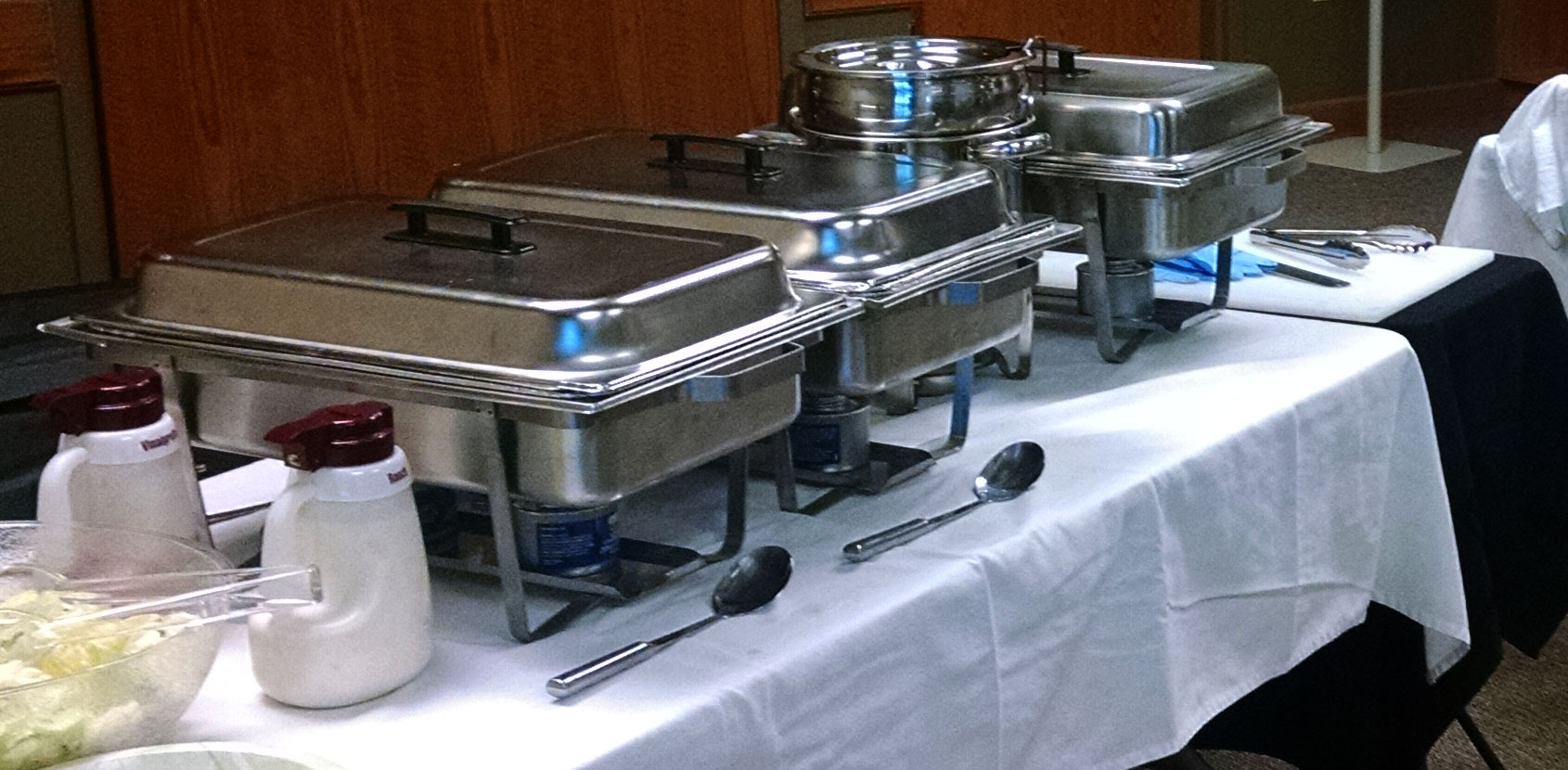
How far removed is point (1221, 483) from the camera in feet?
3.81

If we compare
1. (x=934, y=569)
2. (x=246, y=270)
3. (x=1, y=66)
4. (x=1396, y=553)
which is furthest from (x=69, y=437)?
(x=1, y=66)

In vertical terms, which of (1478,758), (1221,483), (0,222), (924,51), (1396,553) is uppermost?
(924,51)

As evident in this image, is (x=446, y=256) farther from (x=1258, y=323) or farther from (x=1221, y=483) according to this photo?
(x=1258, y=323)

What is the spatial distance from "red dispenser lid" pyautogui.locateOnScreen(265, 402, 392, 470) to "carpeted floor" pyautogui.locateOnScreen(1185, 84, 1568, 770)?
1.28 meters

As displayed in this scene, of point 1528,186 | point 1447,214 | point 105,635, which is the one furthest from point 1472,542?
point 1447,214

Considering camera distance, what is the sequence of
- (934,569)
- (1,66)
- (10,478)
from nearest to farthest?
(934,569) < (10,478) < (1,66)

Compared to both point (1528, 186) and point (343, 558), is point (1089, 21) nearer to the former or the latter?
point (1528, 186)

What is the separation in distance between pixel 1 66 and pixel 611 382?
4.21 ft

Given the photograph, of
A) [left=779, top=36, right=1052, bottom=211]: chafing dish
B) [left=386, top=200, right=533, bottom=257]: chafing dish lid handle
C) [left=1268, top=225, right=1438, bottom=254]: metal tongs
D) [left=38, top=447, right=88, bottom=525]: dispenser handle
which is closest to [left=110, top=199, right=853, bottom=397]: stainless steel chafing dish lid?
[left=386, top=200, right=533, bottom=257]: chafing dish lid handle

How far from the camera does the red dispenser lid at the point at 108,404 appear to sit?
2.75 feet

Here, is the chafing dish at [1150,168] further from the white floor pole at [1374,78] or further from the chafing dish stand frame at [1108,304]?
the white floor pole at [1374,78]

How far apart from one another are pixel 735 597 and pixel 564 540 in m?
0.10

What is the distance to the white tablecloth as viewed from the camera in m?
0.82

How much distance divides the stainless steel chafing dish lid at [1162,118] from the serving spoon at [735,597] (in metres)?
0.52
